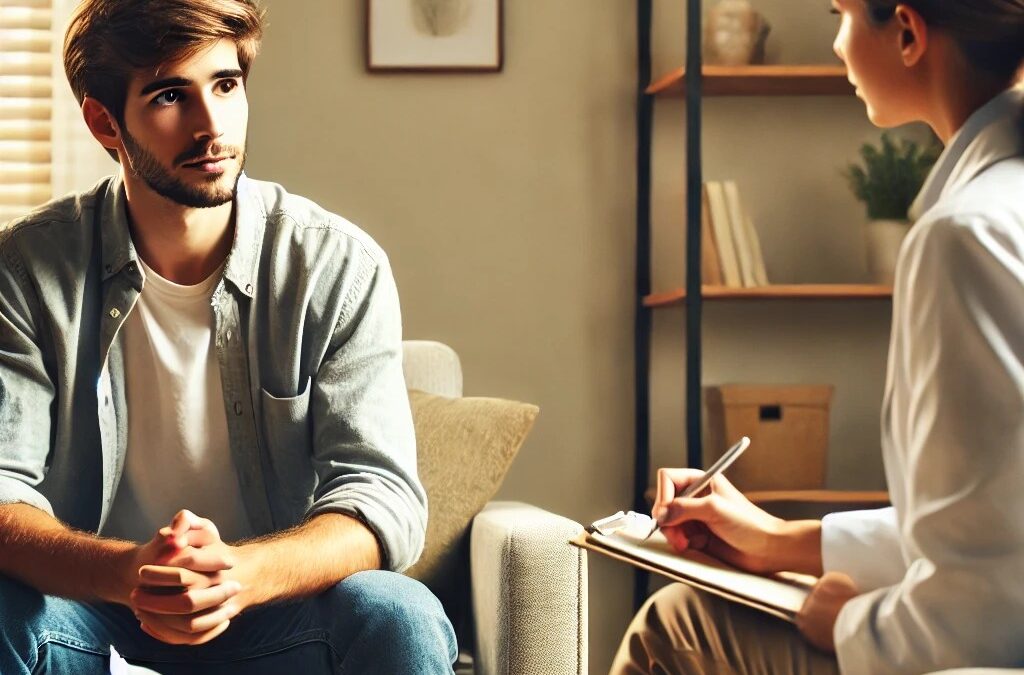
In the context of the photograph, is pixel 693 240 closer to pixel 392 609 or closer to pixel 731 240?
pixel 731 240

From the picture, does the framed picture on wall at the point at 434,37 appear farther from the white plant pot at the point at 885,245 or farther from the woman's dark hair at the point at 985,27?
the woman's dark hair at the point at 985,27

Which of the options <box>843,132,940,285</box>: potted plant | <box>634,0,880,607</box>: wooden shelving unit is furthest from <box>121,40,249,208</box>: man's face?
<box>843,132,940,285</box>: potted plant

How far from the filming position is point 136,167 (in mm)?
1617

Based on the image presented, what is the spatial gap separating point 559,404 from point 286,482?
130cm

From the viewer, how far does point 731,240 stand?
2.57 metres

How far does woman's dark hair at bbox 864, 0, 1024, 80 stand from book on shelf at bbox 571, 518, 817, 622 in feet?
1.31

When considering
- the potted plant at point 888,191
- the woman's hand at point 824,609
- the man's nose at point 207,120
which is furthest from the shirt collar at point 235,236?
the potted plant at point 888,191

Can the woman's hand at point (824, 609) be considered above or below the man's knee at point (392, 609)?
above

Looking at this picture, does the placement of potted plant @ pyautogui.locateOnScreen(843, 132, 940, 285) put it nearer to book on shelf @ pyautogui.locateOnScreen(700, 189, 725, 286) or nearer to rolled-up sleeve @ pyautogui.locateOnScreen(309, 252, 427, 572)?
book on shelf @ pyautogui.locateOnScreen(700, 189, 725, 286)

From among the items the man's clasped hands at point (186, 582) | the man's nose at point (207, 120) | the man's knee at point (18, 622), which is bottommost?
the man's knee at point (18, 622)

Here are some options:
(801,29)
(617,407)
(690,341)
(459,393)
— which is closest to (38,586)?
(459,393)

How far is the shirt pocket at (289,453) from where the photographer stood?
5.13ft

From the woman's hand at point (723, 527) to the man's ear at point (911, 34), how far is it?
411mm

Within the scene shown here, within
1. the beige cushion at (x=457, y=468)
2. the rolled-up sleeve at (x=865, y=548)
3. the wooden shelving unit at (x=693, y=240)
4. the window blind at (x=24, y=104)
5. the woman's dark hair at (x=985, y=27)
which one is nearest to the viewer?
the woman's dark hair at (x=985, y=27)
